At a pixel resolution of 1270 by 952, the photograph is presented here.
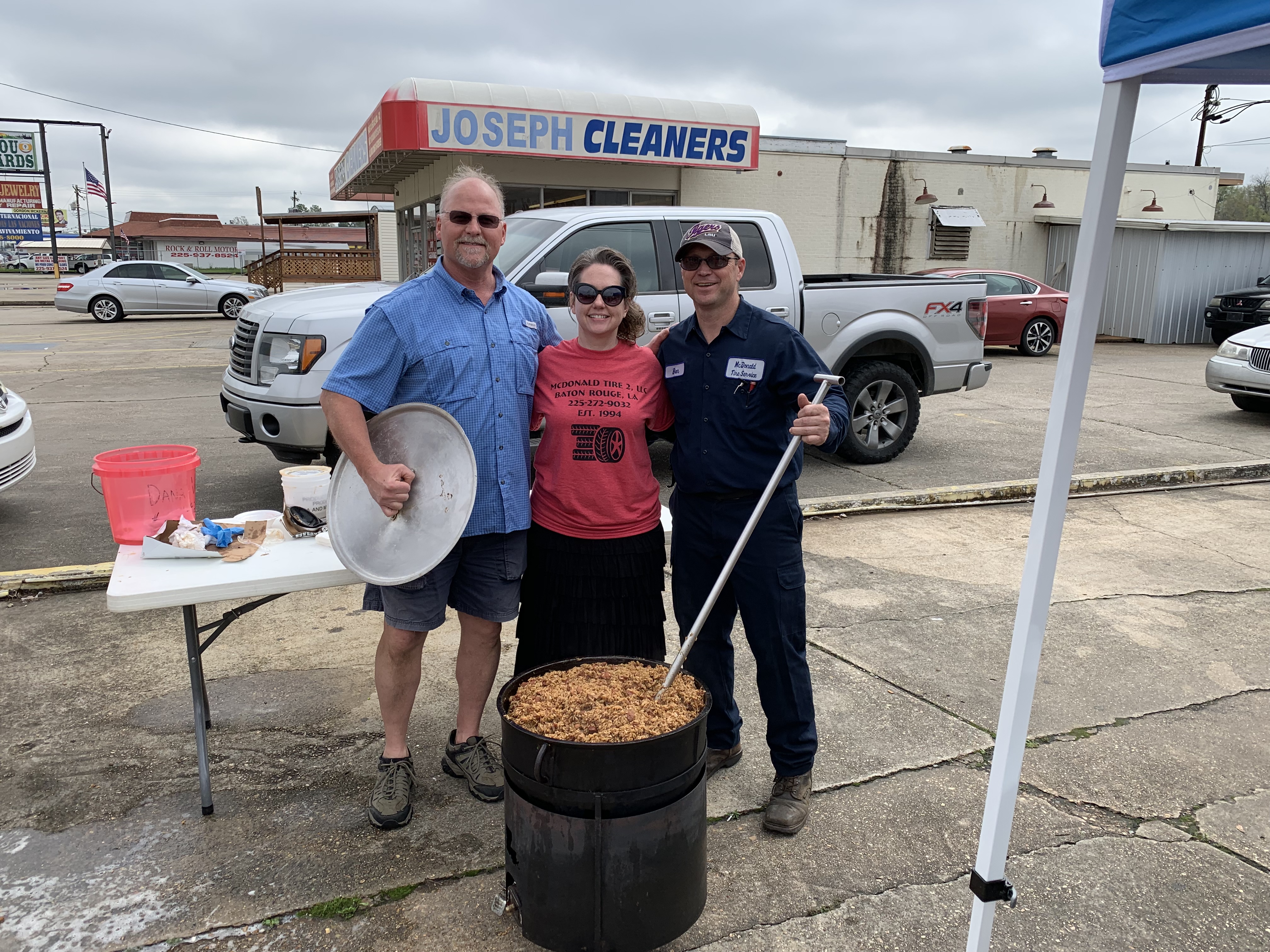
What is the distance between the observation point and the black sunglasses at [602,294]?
283 centimetres

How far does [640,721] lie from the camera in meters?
2.36

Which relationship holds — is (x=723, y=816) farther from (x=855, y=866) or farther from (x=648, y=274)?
(x=648, y=274)

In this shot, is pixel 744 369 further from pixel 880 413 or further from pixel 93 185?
pixel 93 185

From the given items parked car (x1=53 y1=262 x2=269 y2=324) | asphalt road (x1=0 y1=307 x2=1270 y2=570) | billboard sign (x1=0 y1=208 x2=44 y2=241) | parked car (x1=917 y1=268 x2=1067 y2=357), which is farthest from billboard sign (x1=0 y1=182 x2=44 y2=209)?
parked car (x1=917 y1=268 x2=1067 y2=357)

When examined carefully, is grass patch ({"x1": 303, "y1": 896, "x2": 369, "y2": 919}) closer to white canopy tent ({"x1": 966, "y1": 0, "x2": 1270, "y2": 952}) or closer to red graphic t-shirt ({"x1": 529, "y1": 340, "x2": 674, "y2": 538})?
red graphic t-shirt ({"x1": 529, "y1": 340, "x2": 674, "y2": 538})

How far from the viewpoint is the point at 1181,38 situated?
1.62 metres

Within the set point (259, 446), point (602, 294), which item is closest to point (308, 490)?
point (602, 294)

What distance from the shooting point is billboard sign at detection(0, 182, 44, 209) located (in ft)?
167

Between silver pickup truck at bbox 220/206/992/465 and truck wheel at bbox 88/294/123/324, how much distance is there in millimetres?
19235

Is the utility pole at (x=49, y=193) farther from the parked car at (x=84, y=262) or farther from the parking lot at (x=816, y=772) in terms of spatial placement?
the parking lot at (x=816, y=772)

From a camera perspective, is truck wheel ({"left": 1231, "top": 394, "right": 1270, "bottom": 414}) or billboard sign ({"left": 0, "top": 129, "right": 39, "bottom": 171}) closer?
truck wheel ({"left": 1231, "top": 394, "right": 1270, "bottom": 414})

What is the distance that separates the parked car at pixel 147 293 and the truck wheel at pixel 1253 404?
21790 millimetres

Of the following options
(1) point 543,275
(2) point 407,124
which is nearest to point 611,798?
(1) point 543,275

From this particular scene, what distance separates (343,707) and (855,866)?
2162mm
